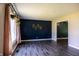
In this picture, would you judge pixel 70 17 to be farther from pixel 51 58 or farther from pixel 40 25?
pixel 51 58

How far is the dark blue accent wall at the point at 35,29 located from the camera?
12750 mm

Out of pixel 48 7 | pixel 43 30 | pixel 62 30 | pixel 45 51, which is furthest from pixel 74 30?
pixel 62 30

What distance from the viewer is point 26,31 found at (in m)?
12.8

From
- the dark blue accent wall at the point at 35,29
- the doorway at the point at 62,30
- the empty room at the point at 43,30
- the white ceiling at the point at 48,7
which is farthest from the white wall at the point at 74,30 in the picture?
the doorway at the point at 62,30

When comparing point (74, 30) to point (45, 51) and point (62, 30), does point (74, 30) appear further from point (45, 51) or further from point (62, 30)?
point (62, 30)

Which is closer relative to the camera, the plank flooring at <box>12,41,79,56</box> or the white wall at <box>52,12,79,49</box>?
the plank flooring at <box>12,41,79,56</box>

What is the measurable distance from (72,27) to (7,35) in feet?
15.4

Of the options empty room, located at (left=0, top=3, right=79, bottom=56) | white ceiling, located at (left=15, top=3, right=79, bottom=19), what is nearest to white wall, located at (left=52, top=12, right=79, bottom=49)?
empty room, located at (left=0, top=3, right=79, bottom=56)

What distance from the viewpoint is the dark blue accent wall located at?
41.8ft

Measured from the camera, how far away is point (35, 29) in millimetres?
13148

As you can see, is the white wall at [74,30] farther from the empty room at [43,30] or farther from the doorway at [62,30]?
the doorway at [62,30]

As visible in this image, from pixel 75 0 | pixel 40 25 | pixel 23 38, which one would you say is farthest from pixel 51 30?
pixel 75 0

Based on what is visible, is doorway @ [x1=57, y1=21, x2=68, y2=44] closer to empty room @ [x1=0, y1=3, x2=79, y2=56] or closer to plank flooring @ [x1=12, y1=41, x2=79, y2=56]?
empty room @ [x1=0, y1=3, x2=79, y2=56]

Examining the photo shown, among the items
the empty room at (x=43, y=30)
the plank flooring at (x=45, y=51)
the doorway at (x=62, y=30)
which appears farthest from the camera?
the doorway at (x=62, y=30)
